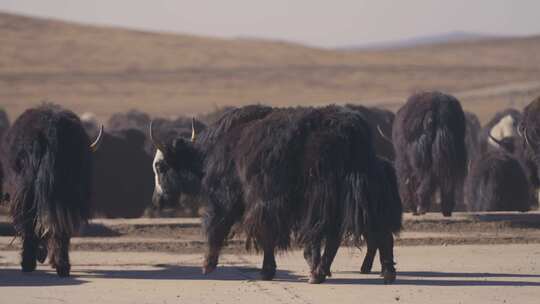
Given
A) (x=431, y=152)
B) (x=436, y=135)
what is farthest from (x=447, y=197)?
(x=436, y=135)

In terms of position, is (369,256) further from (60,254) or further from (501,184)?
(501,184)

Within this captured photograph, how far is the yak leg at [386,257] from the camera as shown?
11.3 metres

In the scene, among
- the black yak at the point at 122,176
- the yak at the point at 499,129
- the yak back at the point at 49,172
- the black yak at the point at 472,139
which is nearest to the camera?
the yak back at the point at 49,172

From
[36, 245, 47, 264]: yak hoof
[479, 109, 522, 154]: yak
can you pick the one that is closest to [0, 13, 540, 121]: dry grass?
[479, 109, 522, 154]: yak

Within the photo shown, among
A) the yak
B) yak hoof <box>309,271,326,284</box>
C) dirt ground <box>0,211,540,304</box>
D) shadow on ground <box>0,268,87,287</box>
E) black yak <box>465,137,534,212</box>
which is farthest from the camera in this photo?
the yak

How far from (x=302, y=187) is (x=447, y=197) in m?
5.87

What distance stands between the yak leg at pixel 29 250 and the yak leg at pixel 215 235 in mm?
1769

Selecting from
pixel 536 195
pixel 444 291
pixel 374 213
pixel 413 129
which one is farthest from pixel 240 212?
pixel 536 195

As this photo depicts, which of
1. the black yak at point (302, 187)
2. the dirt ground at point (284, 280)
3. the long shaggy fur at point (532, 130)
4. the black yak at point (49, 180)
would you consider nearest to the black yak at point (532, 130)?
the long shaggy fur at point (532, 130)

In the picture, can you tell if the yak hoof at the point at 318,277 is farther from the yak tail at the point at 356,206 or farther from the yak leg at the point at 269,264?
the yak leg at the point at 269,264

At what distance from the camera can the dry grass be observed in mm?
61781

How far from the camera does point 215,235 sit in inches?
476

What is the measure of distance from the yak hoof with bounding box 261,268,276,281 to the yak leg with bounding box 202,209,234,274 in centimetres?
56

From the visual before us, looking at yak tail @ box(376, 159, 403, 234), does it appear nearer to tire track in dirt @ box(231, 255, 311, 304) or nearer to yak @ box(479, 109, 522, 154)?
tire track in dirt @ box(231, 255, 311, 304)
